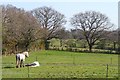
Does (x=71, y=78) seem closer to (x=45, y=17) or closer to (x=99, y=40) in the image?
(x=99, y=40)

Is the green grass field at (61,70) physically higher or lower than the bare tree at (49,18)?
lower

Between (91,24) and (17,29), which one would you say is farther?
(91,24)

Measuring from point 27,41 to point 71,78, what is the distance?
128 feet

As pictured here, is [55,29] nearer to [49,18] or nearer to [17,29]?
[49,18]

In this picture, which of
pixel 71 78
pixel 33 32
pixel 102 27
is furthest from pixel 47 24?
pixel 71 78

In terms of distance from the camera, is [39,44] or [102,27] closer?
[39,44]

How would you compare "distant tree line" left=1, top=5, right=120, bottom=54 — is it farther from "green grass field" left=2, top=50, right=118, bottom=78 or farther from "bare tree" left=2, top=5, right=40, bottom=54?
"green grass field" left=2, top=50, right=118, bottom=78

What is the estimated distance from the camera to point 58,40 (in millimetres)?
→ 71312

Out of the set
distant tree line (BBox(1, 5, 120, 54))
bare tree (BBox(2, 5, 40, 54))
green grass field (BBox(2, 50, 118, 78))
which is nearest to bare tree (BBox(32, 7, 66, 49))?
distant tree line (BBox(1, 5, 120, 54))

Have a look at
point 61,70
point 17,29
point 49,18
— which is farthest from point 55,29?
point 61,70

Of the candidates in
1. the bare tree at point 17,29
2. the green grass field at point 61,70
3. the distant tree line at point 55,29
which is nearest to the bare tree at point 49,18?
the distant tree line at point 55,29

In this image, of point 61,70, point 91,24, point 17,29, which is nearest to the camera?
point 61,70

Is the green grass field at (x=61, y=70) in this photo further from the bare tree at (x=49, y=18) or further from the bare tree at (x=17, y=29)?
the bare tree at (x=49, y=18)

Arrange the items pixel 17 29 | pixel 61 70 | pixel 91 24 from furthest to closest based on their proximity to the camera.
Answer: pixel 91 24
pixel 17 29
pixel 61 70
